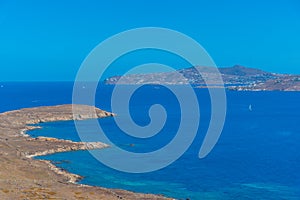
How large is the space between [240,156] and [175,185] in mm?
22018

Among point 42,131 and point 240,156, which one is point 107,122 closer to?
point 42,131

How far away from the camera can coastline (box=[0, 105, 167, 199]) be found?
38219 millimetres

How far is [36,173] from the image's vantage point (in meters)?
48.9

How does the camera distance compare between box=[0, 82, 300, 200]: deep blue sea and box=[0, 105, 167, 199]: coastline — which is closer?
box=[0, 105, 167, 199]: coastline

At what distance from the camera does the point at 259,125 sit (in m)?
110

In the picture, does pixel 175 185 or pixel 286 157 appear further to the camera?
pixel 286 157

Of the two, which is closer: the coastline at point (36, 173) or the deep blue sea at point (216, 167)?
the coastline at point (36, 173)

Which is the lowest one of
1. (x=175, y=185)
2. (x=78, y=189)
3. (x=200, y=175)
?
(x=78, y=189)

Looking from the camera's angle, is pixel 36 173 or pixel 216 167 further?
pixel 216 167

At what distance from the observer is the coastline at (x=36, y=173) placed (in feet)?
125

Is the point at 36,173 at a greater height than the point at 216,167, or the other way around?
the point at 216,167

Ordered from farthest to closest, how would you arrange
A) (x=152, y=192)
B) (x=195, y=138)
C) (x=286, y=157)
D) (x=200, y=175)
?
(x=195, y=138), (x=286, y=157), (x=200, y=175), (x=152, y=192)

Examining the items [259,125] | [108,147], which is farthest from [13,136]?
[259,125]

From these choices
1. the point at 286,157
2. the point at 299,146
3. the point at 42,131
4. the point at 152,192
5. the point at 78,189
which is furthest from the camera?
the point at 42,131
